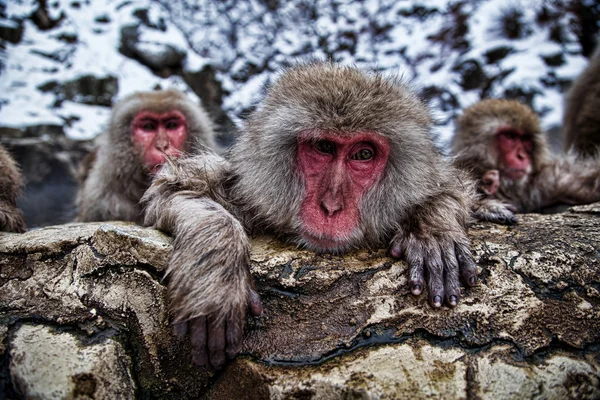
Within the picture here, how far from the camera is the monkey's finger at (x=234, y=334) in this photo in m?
2.02

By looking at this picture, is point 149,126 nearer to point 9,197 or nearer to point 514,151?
point 9,197

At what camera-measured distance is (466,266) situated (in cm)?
244

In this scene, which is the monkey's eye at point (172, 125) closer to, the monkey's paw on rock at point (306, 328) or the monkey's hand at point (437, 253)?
the monkey's paw on rock at point (306, 328)

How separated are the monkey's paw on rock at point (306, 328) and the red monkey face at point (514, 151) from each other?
2.17 metres

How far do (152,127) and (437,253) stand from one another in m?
3.48

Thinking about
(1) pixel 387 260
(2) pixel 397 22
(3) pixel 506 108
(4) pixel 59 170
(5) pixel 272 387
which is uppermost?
(2) pixel 397 22

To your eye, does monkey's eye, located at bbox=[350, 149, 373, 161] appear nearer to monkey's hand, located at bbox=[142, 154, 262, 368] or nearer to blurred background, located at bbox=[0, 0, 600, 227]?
monkey's hand, located at bbox=[142, 154, 262, 368]

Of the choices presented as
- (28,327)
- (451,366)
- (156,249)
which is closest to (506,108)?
(451,366)

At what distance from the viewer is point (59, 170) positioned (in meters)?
8.07

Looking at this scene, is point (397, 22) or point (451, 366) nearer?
point (451, 366)

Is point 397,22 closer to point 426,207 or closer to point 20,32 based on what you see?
point 20,32

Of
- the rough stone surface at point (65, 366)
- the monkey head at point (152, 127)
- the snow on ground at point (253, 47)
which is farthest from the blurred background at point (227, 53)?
the rough stone surface at point (65, 366)

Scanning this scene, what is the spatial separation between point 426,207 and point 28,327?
2077 mm

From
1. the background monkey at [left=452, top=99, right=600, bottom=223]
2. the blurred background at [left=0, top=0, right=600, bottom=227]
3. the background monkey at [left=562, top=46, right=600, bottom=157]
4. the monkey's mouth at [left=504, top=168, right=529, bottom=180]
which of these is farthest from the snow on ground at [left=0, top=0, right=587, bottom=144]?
the monkey's mouth at [left=504, top=168, right=529, bottom=180]
